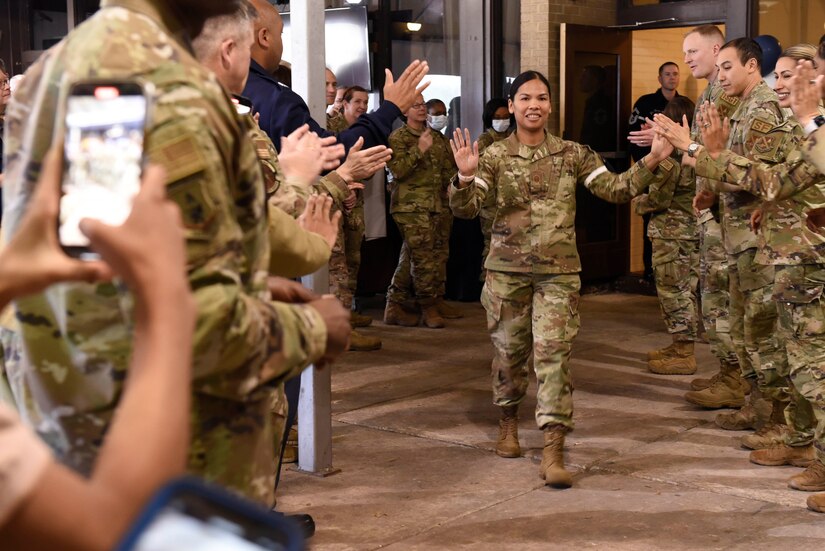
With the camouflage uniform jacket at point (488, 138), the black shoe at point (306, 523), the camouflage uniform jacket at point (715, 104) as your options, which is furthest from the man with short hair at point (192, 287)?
the camouflage uniform jacket at point (488, 138)

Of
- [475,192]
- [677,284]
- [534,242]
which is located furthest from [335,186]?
[677,284]

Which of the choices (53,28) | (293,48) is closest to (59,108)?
(293,48)

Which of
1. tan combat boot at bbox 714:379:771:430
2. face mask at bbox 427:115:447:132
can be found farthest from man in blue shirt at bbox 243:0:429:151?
face mask at bbox 427:115:447:132

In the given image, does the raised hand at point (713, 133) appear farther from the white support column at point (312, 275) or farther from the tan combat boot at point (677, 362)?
the tan combat boot at point (677, 362)

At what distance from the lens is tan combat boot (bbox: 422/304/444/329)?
9.03 m

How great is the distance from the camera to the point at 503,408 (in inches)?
210

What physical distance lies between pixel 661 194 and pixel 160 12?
5595mm

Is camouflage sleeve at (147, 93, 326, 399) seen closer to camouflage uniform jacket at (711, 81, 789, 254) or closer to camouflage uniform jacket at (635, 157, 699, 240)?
camouflage uniform jacket at (711, 81, 789, 254)

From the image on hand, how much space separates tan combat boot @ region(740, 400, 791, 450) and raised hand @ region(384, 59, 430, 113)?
2582mm

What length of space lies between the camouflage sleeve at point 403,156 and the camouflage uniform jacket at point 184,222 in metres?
7.29

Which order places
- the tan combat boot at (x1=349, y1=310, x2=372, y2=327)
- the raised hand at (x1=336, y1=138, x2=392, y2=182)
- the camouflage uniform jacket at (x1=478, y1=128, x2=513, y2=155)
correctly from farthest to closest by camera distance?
the camouflage uniform jacket at (x1=478, y1=128, x2=513, y2=155)
the tan combat boot at (x1=349, y1=310, x2=372, y2=327)
the raised hand at (x1=336, y1=138, x2=392, y2=182)

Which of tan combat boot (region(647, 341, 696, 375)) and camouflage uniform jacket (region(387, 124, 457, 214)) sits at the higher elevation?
camouflage uniform jacket (region(387, 124, 457, 214))

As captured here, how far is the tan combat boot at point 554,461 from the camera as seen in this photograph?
15.7 feet

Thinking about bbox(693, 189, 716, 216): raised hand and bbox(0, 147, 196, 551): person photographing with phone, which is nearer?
bbox(0, 147, 196, 551): person photographing with phone
